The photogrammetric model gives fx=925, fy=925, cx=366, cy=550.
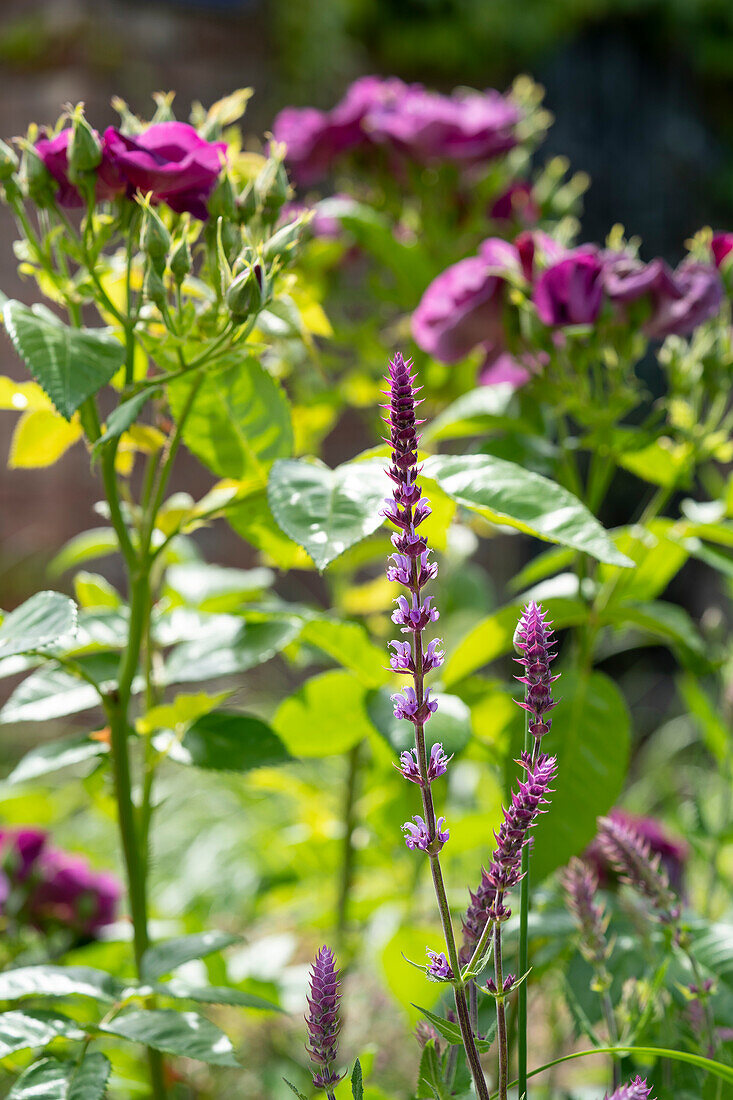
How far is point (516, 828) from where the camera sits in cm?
27

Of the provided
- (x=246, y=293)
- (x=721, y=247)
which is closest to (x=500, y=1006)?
(x=246, y=293)

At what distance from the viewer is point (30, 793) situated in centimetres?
74

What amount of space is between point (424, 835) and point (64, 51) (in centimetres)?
304

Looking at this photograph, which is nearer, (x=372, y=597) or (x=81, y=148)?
(x=81, y=148)

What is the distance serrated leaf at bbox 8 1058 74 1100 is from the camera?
0.40 metres

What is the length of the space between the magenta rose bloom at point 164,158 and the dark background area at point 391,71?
2.29 meters

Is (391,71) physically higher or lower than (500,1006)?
higher

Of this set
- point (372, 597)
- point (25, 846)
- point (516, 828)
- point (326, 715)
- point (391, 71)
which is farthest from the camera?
point (391, 71)

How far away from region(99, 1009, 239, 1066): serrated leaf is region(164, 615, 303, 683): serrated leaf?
173 millimetres

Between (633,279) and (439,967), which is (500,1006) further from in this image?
(633,279)

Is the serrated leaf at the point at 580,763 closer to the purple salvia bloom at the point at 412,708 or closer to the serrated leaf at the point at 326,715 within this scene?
the serrated leaf at the point at 326,715

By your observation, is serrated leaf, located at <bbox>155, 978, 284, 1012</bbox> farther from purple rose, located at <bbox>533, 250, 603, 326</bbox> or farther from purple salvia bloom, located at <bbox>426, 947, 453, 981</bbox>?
purple rose, located at <bbox>533, 250, 603, 326</bbox>

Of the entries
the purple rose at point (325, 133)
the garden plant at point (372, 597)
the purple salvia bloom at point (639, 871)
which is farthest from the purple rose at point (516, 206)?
the purple salvia bloom at point (639, 871)

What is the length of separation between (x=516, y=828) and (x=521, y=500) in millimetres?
197
